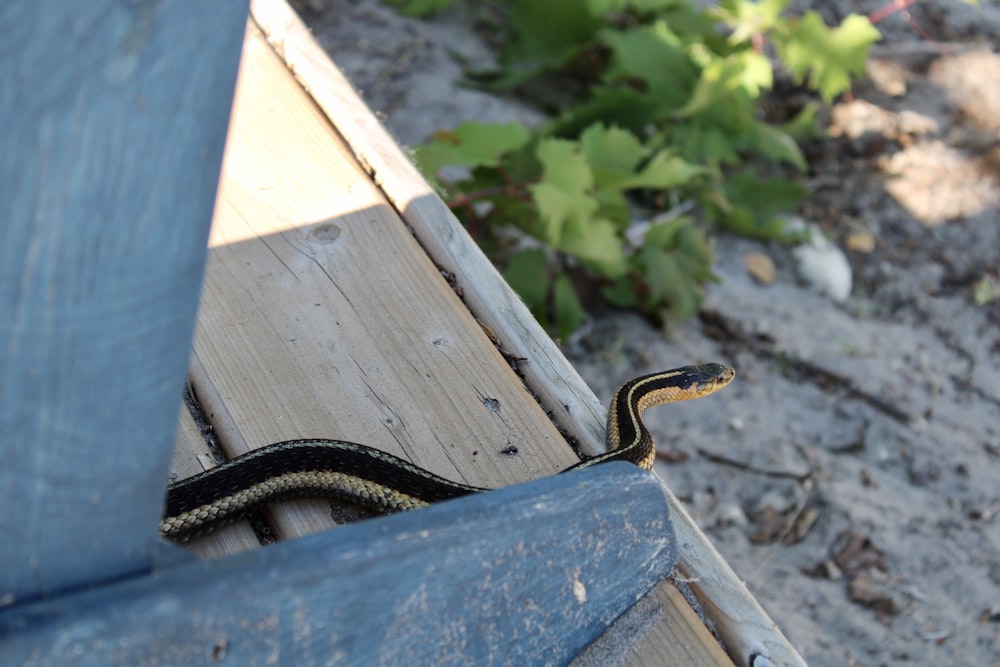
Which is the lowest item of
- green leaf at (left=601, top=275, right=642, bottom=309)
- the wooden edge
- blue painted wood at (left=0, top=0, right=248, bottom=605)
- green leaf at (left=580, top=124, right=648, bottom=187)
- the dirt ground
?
the dirt ground

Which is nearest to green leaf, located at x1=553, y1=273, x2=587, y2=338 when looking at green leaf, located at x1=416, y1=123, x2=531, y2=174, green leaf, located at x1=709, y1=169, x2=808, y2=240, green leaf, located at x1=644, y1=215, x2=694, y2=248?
green leaf, located at x1=644, y1=215, x2=694, y2=248

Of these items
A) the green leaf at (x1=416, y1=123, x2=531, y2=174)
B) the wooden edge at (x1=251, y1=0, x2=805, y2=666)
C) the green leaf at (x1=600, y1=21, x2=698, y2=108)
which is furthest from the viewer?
the green leaf at (x1=600, y1=21, x2=698, y2=108)

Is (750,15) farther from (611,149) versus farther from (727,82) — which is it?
(611,149)

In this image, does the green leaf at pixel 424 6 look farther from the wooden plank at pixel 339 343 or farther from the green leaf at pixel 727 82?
the wooden plank at pixel 339 343

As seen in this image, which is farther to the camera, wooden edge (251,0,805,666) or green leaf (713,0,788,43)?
green leaf (713,0,788,43)

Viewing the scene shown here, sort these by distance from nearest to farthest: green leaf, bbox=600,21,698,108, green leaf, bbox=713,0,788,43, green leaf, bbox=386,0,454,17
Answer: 1. green leaf, bbox=600,21,698,108
2. green leaf, bbox=713,0,788,43
3. green leaf, bbox=386,0,454,17

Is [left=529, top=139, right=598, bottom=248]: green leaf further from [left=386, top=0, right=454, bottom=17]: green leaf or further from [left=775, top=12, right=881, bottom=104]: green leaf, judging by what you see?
[left=386, top=0, right=454, bottom=17]: green leaf

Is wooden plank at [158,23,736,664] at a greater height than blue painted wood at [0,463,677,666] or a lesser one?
lesser
